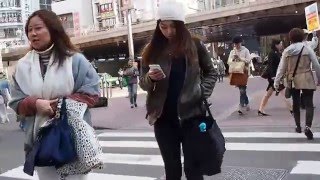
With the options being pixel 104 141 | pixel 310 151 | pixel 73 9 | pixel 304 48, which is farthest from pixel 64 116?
pixel 73 9

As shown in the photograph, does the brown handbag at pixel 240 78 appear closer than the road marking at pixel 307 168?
No

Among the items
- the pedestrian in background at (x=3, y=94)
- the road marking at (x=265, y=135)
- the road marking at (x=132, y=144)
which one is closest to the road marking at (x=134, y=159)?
the road marking at (x=132, y=144)

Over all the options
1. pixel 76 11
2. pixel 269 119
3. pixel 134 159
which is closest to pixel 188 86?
pixel 134 159

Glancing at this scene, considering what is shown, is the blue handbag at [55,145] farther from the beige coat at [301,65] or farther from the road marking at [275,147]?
the beige coat at [301,65]

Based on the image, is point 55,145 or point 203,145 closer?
point 55,145

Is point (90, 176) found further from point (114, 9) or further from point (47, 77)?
point (114, 9)

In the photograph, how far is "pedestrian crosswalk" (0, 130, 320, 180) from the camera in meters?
5.41

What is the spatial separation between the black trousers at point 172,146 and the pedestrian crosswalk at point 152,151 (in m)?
2.02

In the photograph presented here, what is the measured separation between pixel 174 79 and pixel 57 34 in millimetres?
875

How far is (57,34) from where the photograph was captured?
2.70 meters

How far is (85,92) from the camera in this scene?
8.73ft

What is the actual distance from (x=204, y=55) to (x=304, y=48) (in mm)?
3848

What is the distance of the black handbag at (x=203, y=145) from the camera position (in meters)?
3.04

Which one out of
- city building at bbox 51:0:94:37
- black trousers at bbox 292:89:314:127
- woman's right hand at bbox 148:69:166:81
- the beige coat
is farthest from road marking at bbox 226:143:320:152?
city building at bbox 51:0:94:37
